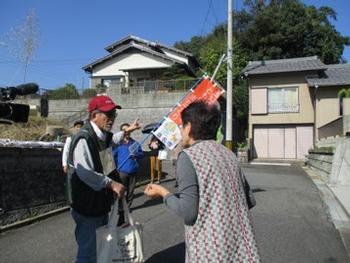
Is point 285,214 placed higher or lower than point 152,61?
lower

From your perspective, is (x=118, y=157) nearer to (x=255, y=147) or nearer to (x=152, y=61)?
(x=255, y=147)

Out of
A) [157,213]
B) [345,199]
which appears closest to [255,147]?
[345,199]

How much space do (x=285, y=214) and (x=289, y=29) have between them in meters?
29.5

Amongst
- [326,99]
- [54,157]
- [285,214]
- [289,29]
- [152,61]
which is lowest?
[285,214]

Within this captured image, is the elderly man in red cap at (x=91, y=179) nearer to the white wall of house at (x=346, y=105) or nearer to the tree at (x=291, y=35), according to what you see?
the white wall of house at (x=346, y=105)

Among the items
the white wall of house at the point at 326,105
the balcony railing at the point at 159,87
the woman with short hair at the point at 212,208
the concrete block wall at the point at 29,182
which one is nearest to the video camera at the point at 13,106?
the woman with short hair at the point at 212,208

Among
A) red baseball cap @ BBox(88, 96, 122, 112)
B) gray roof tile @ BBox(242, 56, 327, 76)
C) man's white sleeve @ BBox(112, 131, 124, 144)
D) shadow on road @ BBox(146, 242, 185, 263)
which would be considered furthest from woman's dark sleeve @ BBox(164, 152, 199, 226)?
gray roof tile @ BBox(242, 56, 327, 76)

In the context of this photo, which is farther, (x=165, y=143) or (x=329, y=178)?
(x=329, y=178)

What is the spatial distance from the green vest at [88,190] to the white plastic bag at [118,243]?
18 cm

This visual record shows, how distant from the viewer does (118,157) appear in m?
8.39

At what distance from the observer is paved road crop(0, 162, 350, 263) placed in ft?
20.0

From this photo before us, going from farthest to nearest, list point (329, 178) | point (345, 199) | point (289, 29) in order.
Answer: point (289, 29)
point (329, 178)
point (345, 199)

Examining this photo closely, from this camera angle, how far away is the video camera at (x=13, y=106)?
3598 mm

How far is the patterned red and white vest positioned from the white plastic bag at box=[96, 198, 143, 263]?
1121 mm
